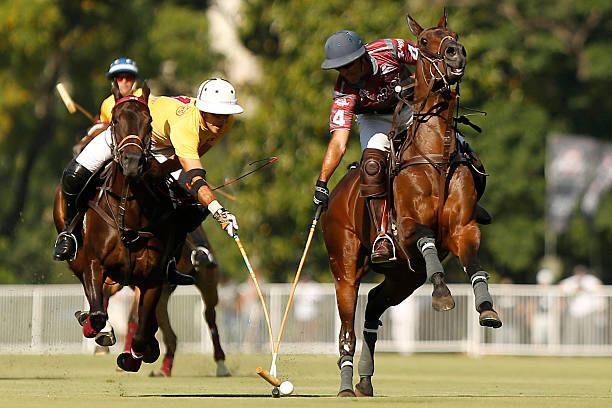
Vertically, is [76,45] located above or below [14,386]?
above

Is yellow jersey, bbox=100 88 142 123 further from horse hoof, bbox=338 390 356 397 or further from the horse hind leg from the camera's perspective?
the horse hind leg

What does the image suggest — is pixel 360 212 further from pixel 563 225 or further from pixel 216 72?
pixel 216 72

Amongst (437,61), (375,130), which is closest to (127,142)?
(375,130)

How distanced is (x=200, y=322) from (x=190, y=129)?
14.5 metres

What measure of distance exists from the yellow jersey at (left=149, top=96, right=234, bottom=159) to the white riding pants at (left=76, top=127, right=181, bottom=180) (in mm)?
115

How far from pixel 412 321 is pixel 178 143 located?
14558mm

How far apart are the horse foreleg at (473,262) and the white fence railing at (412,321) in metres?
14.6

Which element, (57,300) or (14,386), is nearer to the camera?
(14,386)

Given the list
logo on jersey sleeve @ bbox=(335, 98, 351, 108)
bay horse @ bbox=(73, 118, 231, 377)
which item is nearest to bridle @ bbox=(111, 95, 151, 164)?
logo on jersey sleeve @ bbox=(335, 98, 351, 108)

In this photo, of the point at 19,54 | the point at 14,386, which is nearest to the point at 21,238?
the point at 19,54

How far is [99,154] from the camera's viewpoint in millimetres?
13039

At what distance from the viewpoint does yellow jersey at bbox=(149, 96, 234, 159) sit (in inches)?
494

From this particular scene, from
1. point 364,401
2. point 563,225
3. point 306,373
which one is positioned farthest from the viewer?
Result: point 563,225

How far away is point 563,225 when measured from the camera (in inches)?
1278
